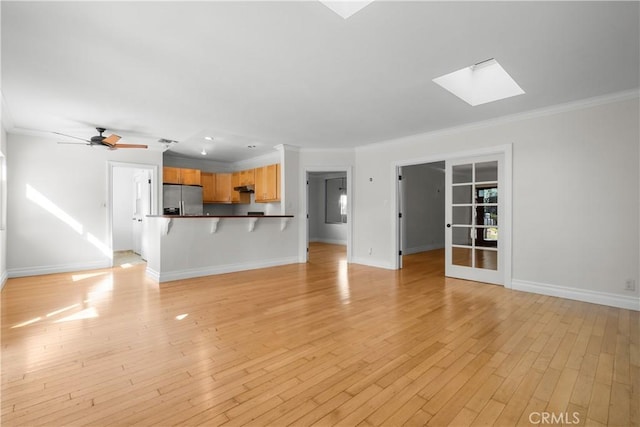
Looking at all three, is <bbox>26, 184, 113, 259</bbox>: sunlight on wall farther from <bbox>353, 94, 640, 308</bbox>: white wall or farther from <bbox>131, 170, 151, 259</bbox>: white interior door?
<bbox>353, 94, 640, 308</bbox>: white wall

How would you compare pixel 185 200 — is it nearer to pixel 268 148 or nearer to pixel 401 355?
pixel 268 148

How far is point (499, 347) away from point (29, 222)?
697 centimetres

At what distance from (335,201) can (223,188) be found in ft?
12.5

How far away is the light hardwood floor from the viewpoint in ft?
5.24

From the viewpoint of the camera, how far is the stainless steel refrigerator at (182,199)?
21.9 ft

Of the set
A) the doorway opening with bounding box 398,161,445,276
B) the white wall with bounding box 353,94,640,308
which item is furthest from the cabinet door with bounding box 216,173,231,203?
the white wall with bounding box 353,94,640,308

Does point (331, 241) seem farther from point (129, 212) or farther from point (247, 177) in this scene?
point (129, 212)

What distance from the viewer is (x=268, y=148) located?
21.0 ft

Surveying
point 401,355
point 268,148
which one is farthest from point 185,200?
point 401,355

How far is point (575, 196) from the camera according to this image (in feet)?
11.8

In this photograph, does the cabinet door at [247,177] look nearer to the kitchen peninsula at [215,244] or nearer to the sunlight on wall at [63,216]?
the kitchen peninsula at [215,244]

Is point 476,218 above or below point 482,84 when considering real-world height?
below

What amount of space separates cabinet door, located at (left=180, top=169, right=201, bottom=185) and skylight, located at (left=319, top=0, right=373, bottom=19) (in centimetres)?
608

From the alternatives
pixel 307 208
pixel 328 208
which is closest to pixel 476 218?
pixel 307 208
